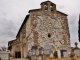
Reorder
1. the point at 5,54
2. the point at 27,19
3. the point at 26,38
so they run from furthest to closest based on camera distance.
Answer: the point at 27,19
the point at 26,38
the point at 5,54

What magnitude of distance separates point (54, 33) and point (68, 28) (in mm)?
2815

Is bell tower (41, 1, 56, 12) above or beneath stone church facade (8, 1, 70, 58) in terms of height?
above

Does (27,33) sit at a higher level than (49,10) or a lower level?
lower

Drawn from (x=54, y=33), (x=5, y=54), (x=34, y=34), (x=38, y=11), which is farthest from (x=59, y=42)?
(x=5, y=54)

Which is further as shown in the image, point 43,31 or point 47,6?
point 47,6

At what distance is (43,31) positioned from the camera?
27609 millimetres

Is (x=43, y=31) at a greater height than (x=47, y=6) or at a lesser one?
lesser

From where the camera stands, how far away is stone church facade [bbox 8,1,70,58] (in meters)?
26.9

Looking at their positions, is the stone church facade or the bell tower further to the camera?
the bell tower

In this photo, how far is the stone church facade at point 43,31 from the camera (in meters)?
26.9

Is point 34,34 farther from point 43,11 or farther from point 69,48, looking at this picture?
point 69,48

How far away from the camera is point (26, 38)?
26828mm

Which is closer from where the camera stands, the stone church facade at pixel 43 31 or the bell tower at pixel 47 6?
the stone church facade at pixel 43 31

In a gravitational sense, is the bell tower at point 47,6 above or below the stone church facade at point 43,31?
above
